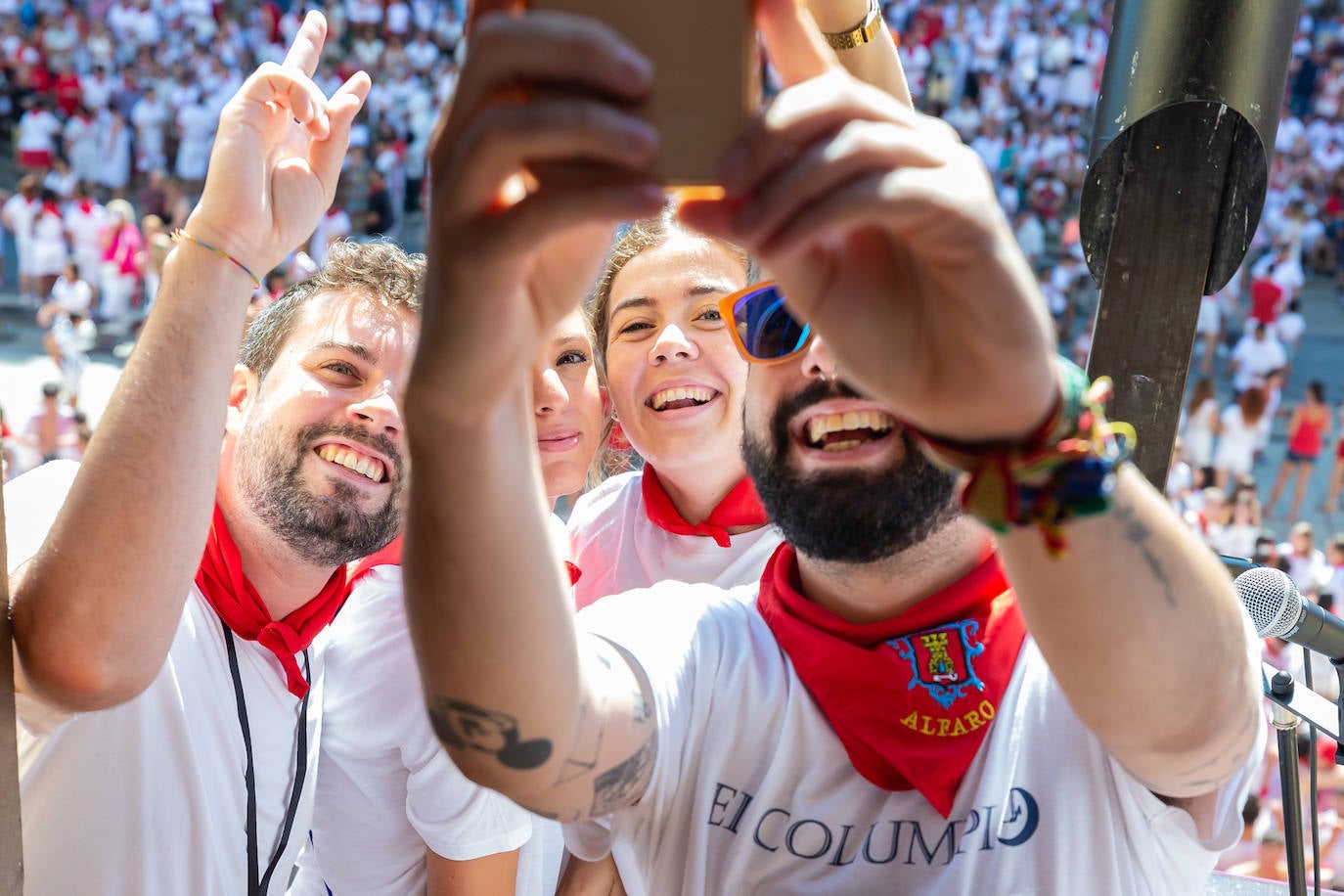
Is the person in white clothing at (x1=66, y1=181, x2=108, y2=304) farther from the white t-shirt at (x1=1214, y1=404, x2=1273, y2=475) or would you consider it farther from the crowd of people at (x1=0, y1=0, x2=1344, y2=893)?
the crowd of people at (x1=0, y1=0, x2=1344, y2=893)

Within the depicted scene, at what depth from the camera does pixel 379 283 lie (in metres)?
2.47

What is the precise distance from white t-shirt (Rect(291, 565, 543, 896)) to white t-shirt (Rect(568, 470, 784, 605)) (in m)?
0.44

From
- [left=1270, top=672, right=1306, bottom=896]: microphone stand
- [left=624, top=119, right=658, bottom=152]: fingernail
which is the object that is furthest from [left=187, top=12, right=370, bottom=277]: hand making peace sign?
[left=1270, top=672, right=1306, bottom=896]: microphone stand

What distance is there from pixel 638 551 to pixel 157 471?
1.21 meters

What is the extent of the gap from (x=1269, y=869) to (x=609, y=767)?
4.89 m

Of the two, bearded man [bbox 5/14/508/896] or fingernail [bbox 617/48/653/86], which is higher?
fingernail [bbox 617/48/653/86]

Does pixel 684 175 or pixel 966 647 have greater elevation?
pixel 684 175

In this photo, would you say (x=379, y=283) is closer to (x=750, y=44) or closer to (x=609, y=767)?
(x=609, y=767)

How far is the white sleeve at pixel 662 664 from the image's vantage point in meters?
1.47

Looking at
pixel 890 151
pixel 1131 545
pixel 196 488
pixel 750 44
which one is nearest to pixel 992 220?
pixel 890 151

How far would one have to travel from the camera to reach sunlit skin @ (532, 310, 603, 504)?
8.39 feet

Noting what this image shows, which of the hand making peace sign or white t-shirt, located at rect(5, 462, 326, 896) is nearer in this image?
the hand making peace sign

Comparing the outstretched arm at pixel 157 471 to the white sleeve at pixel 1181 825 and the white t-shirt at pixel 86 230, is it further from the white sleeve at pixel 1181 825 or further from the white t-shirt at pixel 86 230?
the white t-shirt at pixel 86 230

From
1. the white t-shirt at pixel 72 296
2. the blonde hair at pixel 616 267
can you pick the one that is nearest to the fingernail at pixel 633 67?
the blonde hair at pixel 616 267
